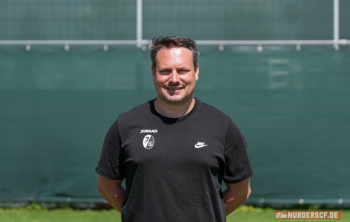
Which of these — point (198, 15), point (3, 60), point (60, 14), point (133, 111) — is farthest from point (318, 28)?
point (3, 60)

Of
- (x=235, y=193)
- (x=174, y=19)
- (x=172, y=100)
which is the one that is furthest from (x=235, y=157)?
(x=174, y=19)

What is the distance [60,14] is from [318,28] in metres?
3.46

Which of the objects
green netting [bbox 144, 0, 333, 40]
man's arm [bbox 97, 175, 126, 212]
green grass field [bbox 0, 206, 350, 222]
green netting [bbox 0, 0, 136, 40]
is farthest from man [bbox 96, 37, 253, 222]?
green netting [bbox 0, 0, 136, 40]

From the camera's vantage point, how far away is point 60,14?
5133mm

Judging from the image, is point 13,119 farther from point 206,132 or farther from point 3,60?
point 206,132

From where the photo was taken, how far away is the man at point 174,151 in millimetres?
1959

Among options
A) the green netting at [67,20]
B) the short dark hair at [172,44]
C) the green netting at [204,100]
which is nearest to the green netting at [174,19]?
the green netting at [67,20]

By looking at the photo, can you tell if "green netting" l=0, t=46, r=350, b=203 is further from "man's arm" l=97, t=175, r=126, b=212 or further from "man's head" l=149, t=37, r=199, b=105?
"man's head" l=149, t=37, r=199, b=105

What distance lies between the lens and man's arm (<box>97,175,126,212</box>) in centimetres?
230

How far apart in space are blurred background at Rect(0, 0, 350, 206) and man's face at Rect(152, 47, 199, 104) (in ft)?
9.80

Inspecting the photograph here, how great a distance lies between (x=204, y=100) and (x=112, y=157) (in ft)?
9.94

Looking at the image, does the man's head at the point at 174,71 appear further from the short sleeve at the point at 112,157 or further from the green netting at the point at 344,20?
the green netting at the point at 344,20

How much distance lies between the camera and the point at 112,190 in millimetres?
2326

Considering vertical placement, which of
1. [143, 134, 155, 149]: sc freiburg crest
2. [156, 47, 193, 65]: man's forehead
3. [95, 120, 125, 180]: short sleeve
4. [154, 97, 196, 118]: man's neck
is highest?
[156, 47, 193, 65]: man's forehead
